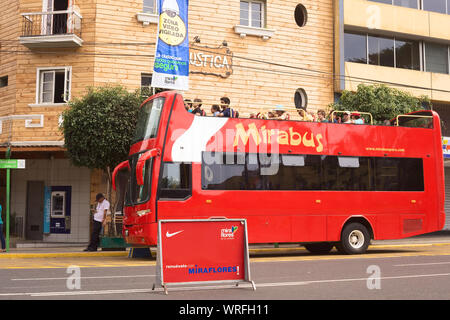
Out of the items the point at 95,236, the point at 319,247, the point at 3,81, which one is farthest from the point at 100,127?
the point at 319,247

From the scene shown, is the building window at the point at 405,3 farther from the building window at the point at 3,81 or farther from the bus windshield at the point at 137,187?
the building window at the point at 3,81

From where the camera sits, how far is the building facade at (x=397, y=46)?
2634 centimetres

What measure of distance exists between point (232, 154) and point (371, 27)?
15.4 m

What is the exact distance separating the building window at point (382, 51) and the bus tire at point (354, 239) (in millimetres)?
12634

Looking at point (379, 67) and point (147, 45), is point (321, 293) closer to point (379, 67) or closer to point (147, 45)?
point (147, 45)

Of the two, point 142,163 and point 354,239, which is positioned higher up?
point 142,163

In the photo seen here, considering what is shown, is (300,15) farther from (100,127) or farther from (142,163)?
(142,163)

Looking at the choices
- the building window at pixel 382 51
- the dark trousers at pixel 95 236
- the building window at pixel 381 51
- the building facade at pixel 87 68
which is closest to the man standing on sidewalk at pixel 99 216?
the dark trousers at pixel 95 236

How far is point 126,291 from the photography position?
26.7 feet

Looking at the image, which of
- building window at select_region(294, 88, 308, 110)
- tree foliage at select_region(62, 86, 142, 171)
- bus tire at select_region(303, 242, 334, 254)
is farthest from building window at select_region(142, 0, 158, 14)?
bus tire at select_region(303, 242, 334, 254)

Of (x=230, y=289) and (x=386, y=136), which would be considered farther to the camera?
(x=386, y=136)

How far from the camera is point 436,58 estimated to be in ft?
96.6

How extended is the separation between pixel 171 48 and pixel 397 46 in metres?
14.8
